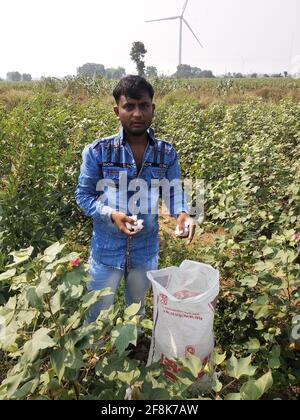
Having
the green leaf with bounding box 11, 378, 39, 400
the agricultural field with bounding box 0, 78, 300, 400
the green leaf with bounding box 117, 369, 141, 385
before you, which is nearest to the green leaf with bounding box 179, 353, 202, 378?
the agricultural field with bounding box 0, 78, 300, 400

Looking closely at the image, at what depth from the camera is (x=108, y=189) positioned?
1935mm

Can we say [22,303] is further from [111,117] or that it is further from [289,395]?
[111,117]

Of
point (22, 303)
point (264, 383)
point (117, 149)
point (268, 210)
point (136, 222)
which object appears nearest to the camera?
point (264, 383)

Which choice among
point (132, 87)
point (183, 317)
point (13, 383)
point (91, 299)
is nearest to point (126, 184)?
point (132, 87)

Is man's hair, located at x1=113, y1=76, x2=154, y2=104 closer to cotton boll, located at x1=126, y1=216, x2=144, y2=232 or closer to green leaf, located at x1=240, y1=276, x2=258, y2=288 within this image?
cotton boll, located at x1=126, y1=216, x2=144, y2=232

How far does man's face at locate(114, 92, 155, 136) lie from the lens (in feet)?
5.96

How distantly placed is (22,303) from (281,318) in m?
1.17

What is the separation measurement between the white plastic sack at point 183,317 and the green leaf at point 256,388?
1.72 ft

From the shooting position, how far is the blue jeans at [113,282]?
2053 mm

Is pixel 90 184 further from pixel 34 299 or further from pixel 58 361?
pixel 58 361

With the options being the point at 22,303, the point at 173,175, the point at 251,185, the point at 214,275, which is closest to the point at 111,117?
the point at 251,185

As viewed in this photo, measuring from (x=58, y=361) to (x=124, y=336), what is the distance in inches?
7.9

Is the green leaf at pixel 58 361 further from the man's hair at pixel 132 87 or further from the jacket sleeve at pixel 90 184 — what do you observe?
the man's hair at pixel 132 87

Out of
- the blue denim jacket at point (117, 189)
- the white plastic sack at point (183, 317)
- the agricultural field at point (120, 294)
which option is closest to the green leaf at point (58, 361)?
the agricultural field at point (120, 294)
